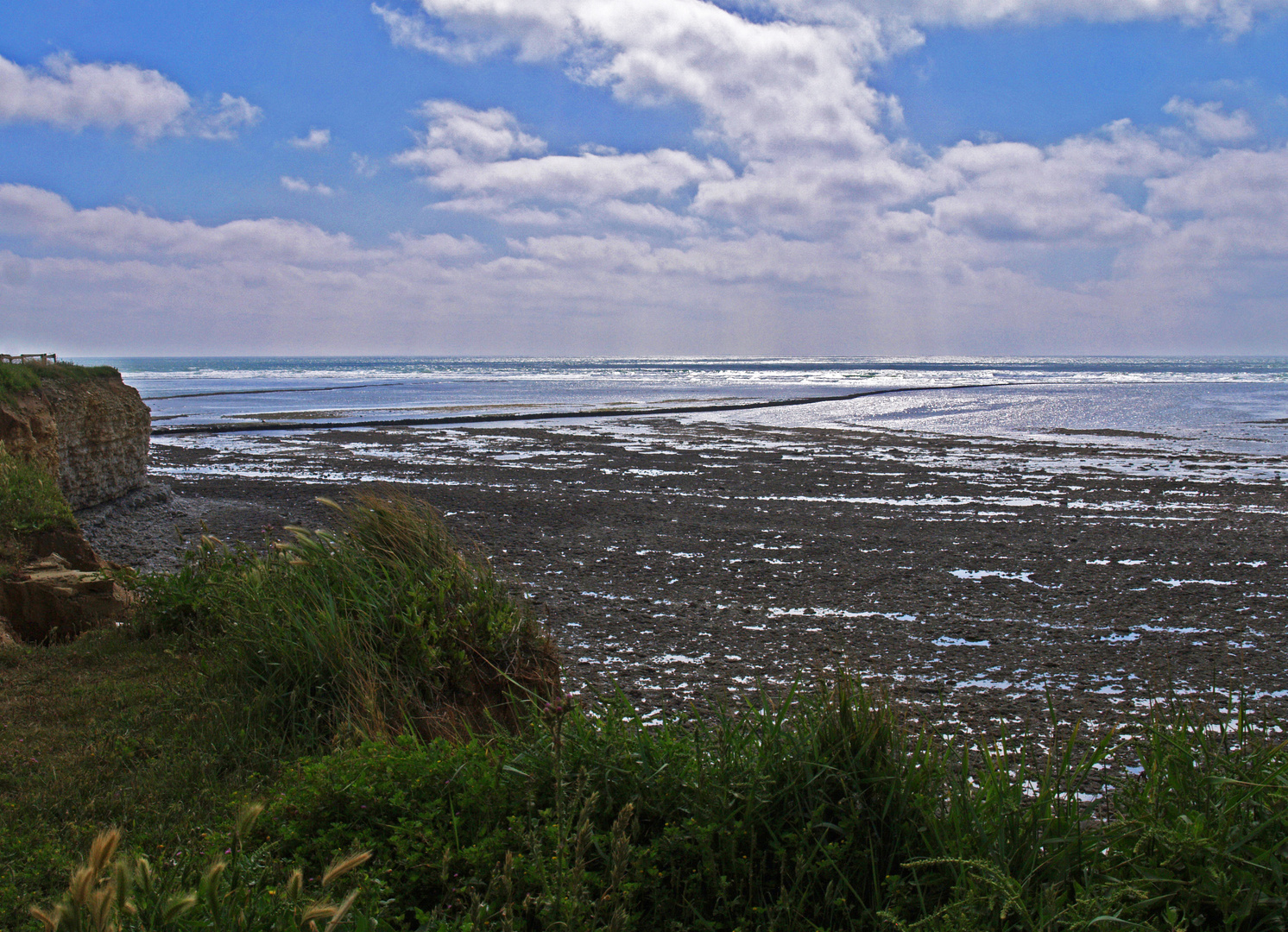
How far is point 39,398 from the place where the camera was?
14.7m

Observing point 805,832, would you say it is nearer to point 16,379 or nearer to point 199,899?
point 199,899

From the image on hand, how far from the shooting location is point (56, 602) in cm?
714

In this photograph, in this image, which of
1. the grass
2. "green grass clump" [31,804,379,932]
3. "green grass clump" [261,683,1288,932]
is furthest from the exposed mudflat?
the grass

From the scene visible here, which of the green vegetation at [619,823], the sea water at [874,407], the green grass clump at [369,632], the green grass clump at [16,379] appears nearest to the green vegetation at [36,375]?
the green grass clump at [16,379]

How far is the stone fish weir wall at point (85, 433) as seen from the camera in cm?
1381

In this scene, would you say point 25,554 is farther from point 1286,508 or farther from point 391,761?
point 1286,508

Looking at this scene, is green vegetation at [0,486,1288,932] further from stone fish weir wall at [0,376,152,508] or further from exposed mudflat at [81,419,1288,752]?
stone fish weir wall at [0,376,152,508]

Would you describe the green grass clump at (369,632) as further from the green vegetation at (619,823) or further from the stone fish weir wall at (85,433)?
the stone fish weir wall at (85,433)

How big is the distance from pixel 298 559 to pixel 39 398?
1177 centimetres

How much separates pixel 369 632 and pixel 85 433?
47.5 feet

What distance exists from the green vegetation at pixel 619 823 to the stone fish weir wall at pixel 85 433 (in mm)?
10773

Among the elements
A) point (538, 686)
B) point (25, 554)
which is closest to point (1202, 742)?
point (538, 686)

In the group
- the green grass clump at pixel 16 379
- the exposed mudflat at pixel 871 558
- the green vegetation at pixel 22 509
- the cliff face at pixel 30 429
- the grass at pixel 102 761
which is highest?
the green grass clump at pixel 16 379

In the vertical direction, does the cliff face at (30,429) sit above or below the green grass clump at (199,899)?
above
